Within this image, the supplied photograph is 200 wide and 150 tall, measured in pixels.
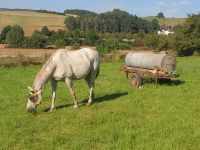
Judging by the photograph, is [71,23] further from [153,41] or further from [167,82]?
[167,82]

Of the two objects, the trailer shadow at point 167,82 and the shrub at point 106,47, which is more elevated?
the trailer shadow at point 167,82

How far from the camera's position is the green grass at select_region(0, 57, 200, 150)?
384 inches

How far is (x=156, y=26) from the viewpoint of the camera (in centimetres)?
11812

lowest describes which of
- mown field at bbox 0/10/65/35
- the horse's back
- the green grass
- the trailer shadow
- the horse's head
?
the trailer shadow

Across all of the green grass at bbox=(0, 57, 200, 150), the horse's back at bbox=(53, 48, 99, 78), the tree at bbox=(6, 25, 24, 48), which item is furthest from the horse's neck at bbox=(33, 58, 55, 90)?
A: the tree at bbox=(6, 25, 24, 48)

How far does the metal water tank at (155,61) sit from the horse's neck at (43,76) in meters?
7.02

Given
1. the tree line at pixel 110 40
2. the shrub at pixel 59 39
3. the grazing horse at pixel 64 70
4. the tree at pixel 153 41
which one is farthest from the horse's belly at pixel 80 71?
the shrub at pixel 59 39

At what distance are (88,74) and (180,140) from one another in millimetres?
6638

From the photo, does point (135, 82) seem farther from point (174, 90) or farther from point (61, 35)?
point (61, 35)

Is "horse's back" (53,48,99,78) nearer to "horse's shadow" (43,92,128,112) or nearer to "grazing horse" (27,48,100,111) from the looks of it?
"grazing horse" (27,48,100,111)

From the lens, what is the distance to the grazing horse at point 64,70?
13.9 metres

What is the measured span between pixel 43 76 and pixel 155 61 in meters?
7.44

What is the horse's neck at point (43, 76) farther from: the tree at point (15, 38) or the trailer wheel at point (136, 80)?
the tree at point (15, 38)

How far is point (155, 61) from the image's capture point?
1977 centimetres
